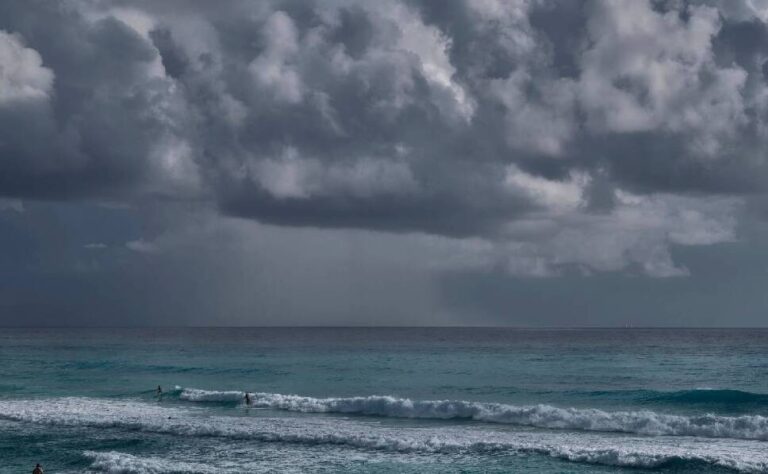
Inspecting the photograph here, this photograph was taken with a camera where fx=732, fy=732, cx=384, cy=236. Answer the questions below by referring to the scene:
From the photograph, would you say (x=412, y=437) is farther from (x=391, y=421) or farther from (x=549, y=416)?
(x=549, y=416)

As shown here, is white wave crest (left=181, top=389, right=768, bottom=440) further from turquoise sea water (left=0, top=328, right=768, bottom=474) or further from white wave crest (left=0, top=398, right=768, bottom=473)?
white wave crest (left=0, top=398, right=768, bottom=473)

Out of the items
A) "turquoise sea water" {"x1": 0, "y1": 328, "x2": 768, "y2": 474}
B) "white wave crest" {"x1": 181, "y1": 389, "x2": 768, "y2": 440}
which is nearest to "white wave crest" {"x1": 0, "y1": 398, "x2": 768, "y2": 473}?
"turquoise sea water" {"x1": 0, "y1": 328, "x2": 768, "y2": 474}

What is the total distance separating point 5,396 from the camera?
52.8 meters

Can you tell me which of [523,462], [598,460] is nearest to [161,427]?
[523,462]

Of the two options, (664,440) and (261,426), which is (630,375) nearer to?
(664,440)

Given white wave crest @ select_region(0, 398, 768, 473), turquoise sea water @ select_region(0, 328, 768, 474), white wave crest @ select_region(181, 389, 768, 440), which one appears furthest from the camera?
white wave crest @ select_region(181, 389, 768, 440)

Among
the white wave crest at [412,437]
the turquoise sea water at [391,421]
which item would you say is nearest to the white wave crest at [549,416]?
the turquoise sea water at [391,421]

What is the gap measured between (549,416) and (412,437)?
9211 mm

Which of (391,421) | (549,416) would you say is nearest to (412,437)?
(391,421)

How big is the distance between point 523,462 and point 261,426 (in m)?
15.5

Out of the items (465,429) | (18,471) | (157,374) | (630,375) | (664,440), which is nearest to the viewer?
(18,471)

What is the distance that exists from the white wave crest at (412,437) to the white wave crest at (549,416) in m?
1.72

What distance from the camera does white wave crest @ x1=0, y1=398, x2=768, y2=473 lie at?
29672 mm

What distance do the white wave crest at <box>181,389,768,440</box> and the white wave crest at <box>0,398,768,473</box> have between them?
1.72m
